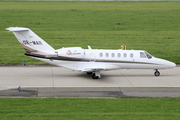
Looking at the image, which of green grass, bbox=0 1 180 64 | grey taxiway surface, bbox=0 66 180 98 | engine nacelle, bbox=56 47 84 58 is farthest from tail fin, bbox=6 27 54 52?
green grass, bbox=0 1 180 64

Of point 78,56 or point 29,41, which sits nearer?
point 29,41

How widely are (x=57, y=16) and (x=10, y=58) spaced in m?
22.3

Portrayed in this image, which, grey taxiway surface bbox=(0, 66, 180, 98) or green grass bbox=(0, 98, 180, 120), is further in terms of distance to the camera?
grey taxiway surface bbox=(0, 66, 180, 98)

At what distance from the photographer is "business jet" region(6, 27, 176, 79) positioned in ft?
81.1

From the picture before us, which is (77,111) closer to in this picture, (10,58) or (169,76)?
(169,76)

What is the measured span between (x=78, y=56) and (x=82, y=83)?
2.50 meters

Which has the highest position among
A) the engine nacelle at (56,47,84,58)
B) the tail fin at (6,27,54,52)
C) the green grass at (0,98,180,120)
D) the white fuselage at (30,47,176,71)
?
the tail fin at (6,27,54,52)

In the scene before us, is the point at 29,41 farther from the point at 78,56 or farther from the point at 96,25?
the point at 96,25

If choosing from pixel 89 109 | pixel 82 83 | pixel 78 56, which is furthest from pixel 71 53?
pixel 89 109

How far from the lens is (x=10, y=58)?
103 feet

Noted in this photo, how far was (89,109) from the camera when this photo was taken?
1755 cm

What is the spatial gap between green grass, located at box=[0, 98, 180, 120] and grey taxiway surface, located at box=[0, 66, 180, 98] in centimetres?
147

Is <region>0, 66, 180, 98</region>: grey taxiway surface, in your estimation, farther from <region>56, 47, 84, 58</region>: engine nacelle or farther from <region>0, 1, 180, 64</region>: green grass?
<region>0, 1, 180, 64</region>: green grass

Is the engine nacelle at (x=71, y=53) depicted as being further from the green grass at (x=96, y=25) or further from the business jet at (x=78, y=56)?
the green grass at (x=96, y=25)
